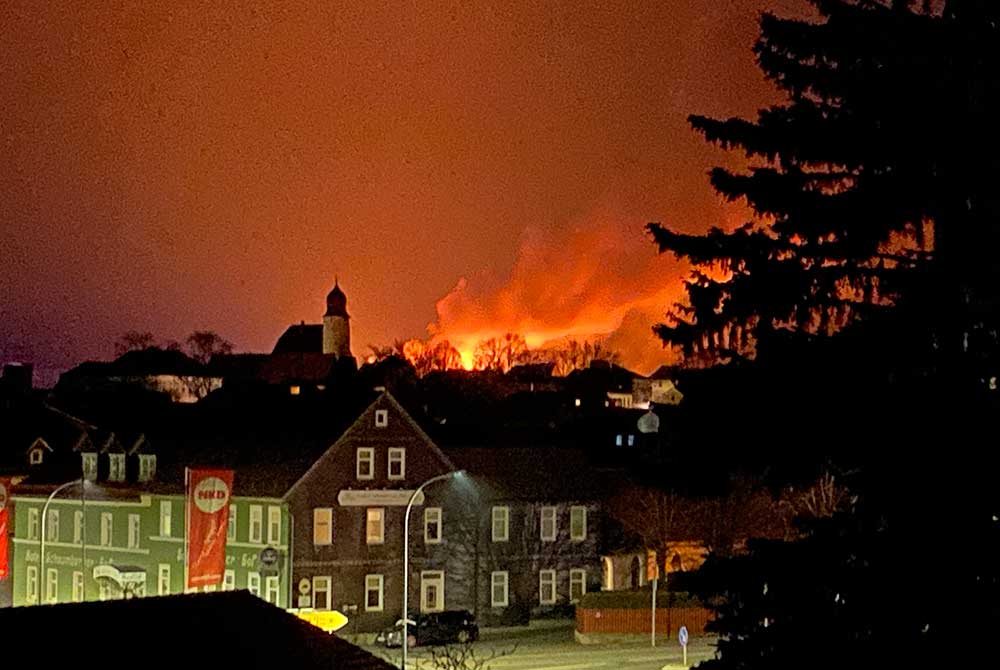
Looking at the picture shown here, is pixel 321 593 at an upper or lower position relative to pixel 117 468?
lower

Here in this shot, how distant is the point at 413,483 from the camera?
65.1m

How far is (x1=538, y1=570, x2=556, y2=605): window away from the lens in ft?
225

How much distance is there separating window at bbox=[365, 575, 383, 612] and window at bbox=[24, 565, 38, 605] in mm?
17361

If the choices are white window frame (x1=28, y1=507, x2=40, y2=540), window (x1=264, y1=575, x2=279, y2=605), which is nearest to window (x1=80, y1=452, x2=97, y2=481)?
white window frame (x1=28, y1=507, x2=40, y2=540)

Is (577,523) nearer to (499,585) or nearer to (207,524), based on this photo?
(499,585)

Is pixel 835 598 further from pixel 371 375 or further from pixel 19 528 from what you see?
pixel 371 375

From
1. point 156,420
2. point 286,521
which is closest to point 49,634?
point 286,521

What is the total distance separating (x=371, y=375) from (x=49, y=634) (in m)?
138

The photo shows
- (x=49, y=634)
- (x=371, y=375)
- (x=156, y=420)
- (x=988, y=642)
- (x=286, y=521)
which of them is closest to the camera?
(x=988, y=642)

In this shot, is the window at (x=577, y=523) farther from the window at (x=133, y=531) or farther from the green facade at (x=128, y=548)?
the window at (x=133, y=531)

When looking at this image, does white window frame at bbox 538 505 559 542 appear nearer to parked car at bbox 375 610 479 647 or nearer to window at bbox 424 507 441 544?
window at bbox 424 507 441 544

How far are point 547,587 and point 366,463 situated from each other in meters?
11.3

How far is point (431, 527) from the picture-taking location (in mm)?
67125

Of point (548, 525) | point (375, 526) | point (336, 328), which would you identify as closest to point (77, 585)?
point (375, 526)
